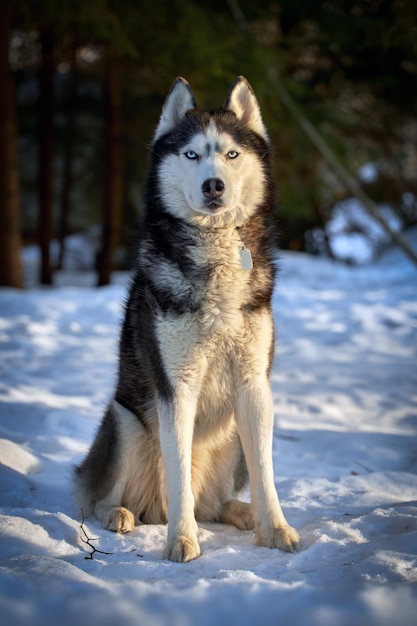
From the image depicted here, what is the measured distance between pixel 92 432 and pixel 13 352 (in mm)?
2519

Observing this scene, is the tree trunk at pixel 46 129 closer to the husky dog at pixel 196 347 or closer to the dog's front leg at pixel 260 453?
the husky dog at pixel 196 347

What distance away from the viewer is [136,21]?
8.64m

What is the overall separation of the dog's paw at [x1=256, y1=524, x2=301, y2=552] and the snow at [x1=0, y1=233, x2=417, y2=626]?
0.05m

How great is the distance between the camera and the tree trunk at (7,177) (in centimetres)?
907

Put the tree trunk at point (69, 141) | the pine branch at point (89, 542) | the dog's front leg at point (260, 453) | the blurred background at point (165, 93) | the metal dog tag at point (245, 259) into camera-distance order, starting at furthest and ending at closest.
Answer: the tree trunk at point (69, 141)
the blurred background at point (165, 93)
the metal dog tag at point (245, 259)
the dog's front leg at point (260, 453)
the pine branch at point (89, 542)

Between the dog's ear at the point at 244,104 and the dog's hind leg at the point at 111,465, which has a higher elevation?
the dog's ear at the point at 244,104

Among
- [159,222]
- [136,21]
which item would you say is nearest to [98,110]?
[136,21]

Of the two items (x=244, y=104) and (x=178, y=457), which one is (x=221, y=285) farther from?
(x=244, y=104)

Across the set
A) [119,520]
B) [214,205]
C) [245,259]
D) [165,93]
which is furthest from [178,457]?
[165,93]

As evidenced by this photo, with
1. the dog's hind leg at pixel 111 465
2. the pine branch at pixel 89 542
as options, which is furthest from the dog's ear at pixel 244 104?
the pine branch at pixel 89 542

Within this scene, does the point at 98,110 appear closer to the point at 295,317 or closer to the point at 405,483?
the point at 295,317

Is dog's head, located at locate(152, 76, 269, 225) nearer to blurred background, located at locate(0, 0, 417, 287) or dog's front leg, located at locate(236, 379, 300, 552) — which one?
dog's front leg, located at locate(236, 379, 300, 552)

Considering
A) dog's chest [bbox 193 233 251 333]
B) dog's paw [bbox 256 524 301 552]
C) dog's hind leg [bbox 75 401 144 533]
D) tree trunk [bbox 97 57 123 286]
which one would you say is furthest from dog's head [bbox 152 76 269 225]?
tree trunk [bbox 97 57 123 286]

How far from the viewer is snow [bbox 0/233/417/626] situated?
5.93ft
